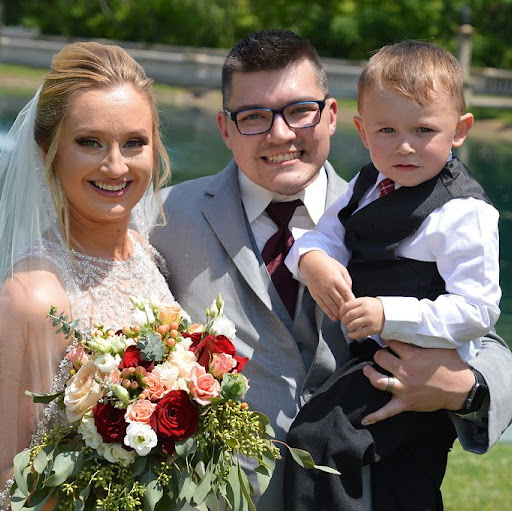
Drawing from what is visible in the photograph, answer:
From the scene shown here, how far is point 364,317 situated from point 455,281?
1.12ft

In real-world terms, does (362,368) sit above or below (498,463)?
above

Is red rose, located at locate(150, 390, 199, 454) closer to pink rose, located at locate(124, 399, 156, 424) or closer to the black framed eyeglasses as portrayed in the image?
pink rose, located at locate(124, 399, 156, 424)

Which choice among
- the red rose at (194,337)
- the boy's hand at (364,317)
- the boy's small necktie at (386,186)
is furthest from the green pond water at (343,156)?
the red rose at (194,337)

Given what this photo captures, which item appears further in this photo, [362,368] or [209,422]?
[362,368]

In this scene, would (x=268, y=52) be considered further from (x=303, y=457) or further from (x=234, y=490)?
(x=234, y=490)

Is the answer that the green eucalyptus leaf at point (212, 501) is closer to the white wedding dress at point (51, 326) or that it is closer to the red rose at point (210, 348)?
the red rose at point (210, 348)

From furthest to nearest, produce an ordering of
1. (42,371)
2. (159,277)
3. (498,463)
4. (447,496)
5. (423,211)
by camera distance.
Answer: (498,463), (447,496), (159,277), (423,211), (42,371)

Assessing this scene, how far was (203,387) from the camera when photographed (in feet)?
9.35

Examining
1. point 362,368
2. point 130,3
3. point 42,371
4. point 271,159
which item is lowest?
point 130,3

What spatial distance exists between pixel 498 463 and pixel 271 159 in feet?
13.2

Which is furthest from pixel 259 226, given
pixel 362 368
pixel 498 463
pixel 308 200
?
pixel 498 463

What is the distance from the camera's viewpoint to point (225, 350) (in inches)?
118

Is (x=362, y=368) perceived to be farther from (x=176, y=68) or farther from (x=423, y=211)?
(x=176, y=68)

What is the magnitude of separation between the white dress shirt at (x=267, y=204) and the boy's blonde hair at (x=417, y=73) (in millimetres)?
650
